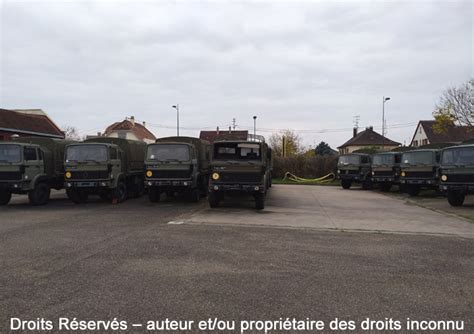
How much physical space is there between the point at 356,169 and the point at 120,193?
55.1ft

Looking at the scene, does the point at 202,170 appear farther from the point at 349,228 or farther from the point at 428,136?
the point at 428,136

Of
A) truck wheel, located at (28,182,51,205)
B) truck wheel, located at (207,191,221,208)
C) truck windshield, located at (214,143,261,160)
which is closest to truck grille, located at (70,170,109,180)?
truck wheel, located at (28,182,51,205)

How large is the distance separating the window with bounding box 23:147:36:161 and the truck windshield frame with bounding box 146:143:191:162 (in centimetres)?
433

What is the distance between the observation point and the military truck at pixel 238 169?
12961 millimetres

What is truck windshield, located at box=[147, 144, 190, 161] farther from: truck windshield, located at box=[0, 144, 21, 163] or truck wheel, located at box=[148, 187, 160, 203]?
truck windshield, located at box=[0, 144, 21, 163]

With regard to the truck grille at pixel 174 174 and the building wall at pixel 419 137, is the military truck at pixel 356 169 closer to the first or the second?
the truck grille at pixel 174 174

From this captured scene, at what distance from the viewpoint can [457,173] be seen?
14.8 meters

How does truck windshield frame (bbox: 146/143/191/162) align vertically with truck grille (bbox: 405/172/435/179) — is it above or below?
above

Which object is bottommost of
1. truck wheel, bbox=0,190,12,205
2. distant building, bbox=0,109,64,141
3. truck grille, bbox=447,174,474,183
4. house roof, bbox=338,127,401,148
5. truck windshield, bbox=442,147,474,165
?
truck wheel, bbox=0,190,12,205

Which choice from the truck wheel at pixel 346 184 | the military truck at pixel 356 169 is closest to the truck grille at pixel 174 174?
the military truck at pixel 356 169

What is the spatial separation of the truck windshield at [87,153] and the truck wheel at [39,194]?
154cm

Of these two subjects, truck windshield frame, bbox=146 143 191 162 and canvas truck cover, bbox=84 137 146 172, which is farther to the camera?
canvas truck cover, bbox=84 137 146 172

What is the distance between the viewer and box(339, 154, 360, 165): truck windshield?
88.3ft

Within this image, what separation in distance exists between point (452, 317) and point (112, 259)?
198 inches
